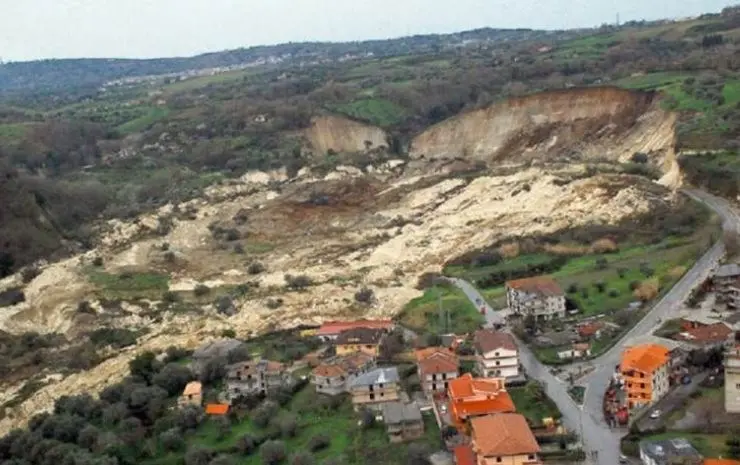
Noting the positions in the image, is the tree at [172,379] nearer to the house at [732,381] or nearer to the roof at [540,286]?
the roof at [540,286]

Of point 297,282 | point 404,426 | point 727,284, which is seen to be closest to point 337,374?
point 404,426

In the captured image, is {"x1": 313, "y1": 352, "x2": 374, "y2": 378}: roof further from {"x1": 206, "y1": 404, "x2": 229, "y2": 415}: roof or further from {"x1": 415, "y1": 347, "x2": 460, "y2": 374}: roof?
{"x1": 206, "y1": 404, "x2": 229, "y2": 415}: roof

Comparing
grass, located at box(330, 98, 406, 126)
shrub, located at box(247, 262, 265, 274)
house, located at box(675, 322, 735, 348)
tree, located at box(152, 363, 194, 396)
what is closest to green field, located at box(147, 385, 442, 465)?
tree, located at box(152, 363, 194, 396)

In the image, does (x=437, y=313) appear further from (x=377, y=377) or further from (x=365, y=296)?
(x=377, y=377)

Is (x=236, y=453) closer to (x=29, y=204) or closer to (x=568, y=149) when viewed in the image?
(x=29, y=204)

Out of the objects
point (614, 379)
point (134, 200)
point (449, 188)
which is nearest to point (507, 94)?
point (449, 188)

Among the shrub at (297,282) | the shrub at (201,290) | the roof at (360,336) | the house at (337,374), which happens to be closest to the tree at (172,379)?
the house at (337,374)

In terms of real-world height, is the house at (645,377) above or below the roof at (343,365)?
above
